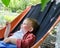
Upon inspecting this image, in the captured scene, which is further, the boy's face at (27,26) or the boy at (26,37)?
the boy's face at (27,26)

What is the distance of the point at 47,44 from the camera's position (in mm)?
2570

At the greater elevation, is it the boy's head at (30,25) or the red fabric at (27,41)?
the boy's head at (30,25)

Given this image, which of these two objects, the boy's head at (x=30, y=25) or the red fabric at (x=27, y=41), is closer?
the red fabric at (x=27, y=41)

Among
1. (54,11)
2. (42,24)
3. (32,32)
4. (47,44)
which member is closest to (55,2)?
(54,11)

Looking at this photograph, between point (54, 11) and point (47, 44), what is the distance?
64 centimetres

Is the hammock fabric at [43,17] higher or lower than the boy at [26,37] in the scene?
higher

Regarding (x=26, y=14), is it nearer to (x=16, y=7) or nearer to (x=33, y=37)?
(x=16, y=7)

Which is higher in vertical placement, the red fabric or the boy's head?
the boy's head

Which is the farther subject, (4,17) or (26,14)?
(4,17)

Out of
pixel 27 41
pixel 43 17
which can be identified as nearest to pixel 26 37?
pixel 27 41

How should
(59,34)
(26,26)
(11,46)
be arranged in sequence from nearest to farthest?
(11,46) < (26,26) < (59,34)

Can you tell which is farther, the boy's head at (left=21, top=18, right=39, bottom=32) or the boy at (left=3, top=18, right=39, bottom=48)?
the boy's head at (left=21, top=18, right=39, bottom=32)

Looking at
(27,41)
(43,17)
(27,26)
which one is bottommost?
(27,41)

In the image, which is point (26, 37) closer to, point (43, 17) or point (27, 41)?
point (27, 41)
